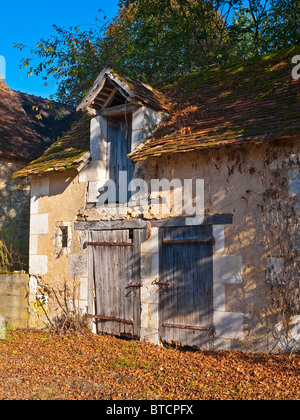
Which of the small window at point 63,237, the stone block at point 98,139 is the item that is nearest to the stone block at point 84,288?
the small window at point 63,237

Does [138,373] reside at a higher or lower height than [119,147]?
lower

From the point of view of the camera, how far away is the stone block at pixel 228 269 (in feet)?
20.9

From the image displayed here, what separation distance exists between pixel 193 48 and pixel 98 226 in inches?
304

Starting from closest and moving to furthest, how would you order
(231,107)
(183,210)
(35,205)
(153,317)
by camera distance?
(183,210) < (153,317) < (231,107) < (35,205)

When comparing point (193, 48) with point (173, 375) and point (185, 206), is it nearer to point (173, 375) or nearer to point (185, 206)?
point (185, 206)

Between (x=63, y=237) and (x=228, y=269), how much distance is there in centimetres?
362

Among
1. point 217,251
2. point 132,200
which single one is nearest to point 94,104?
point 132,200

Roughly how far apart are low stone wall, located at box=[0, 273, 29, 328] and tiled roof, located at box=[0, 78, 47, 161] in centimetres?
357

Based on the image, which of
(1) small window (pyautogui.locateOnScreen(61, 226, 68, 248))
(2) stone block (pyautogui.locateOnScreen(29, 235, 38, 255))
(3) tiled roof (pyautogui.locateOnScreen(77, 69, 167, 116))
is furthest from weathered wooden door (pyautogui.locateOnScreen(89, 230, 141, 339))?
(3) tiled roof (pyautogui.locateOnScreen(77, 69, 167, 116))

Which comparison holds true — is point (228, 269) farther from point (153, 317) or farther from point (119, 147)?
point (119, 147)

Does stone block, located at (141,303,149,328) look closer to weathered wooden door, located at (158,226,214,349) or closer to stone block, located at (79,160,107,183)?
weathered wooden door, located at (158,226,214,349)

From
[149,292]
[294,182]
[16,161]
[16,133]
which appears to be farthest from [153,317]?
[16,133]

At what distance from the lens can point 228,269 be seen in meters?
6.48

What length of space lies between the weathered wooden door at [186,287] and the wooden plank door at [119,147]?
1.78 m
